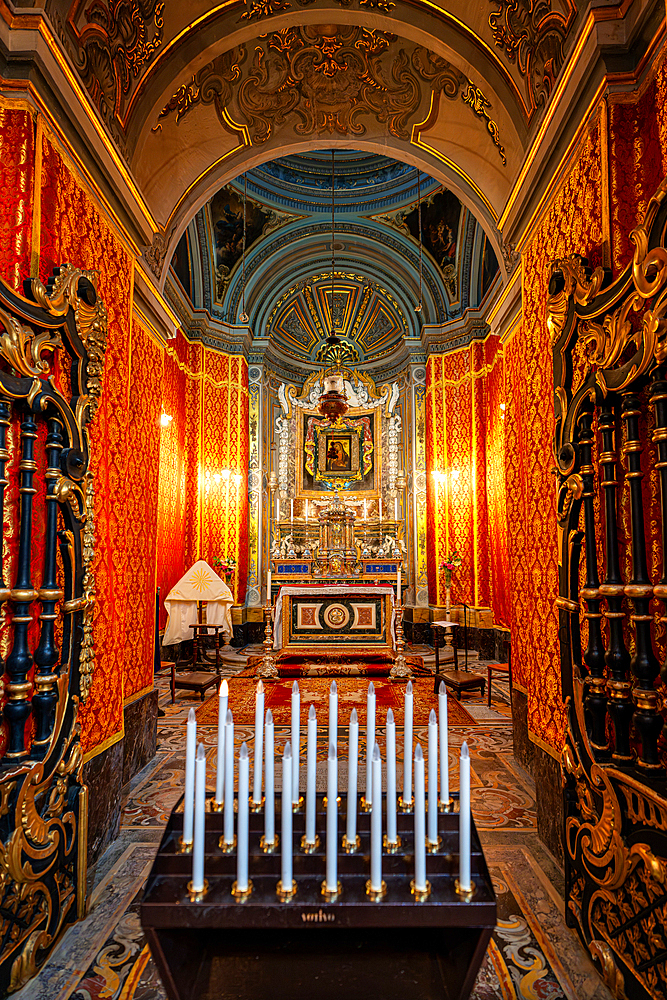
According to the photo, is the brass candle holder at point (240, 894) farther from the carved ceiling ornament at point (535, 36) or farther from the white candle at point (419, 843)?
the carved ceiling ornament at point (535, 36)

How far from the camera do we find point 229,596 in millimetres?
7652

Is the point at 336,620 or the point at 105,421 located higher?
the point at 105,421

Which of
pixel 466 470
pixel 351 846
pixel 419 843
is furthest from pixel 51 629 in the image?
pixel 466 470

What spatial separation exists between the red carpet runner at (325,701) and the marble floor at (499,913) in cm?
105

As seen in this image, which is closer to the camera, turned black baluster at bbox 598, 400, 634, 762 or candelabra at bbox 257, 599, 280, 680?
turned black baluster at bbox 598, 400, 634, 762

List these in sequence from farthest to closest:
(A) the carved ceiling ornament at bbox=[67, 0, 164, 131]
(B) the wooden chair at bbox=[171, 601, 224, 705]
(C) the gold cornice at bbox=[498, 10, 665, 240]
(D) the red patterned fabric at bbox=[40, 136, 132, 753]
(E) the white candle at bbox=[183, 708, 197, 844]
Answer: (B) the wooden chair at bbox=[171, 601, 224, 705] → (A) the carved ceiling ornament at bbox=[67, 0, 164, 131] → (D) the red patterned fabric at bbox=[40, 136, 132, 753] → (C) the gold cornice at bbox=[498, 10, 665, 240] → (E) the white candle at bbox=[183, 708, 197, 844]

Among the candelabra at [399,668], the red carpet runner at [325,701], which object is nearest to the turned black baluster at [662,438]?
the red carpet runner at [325,701]

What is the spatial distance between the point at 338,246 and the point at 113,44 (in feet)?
29.5

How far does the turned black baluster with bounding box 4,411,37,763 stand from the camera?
2432mm

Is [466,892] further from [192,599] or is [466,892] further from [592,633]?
[192,599]

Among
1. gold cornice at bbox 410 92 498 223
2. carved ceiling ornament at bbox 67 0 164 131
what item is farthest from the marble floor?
gold cornice at bbox 410 92 498 223

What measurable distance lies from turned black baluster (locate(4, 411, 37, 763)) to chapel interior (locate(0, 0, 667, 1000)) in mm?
15

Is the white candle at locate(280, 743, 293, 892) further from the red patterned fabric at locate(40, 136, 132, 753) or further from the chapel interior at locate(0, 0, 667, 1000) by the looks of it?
the red patterned fabric at locate(40, 136, 132, 753)

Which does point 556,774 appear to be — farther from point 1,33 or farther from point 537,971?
point 1,33
